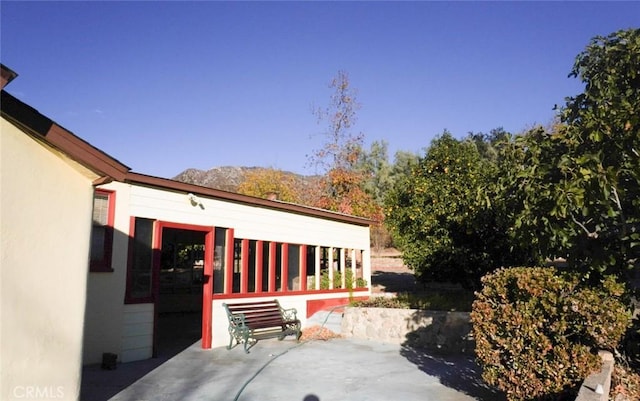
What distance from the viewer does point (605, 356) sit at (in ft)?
17.2

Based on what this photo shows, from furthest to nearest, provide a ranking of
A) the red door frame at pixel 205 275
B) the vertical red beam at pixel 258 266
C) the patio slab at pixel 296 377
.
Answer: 1. the vertical red beam at pixel 258 266
2. the red door frame at pixel 205 275
3. the patio slab at pixel 296 377

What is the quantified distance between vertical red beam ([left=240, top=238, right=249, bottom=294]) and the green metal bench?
0.42m

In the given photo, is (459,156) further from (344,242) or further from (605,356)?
(605,356)

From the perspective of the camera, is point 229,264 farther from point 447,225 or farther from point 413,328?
point 447,225

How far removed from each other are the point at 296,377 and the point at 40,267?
444cm

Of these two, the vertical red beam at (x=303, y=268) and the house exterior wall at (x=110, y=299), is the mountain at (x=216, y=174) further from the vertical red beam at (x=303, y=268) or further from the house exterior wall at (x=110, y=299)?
the house exterior wall at (x=110, y=299)

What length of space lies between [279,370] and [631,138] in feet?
20.9

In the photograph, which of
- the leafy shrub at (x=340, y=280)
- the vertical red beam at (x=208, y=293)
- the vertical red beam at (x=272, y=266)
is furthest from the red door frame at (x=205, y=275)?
the leafy shrub at (x=340, y=280)

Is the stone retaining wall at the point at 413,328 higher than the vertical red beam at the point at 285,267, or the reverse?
the vertical red beam at the point at 285,267

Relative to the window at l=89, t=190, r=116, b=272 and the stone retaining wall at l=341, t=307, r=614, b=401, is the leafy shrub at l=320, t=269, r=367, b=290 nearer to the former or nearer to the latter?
Result: the stone retaining wall at l=341, t=307, r=614, b=401

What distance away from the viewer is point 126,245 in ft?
28.7

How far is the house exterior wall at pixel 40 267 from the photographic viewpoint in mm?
4355

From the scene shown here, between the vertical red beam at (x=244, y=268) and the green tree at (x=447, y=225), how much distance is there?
486cm

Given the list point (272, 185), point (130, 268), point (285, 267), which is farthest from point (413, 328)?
point (272, 185)
